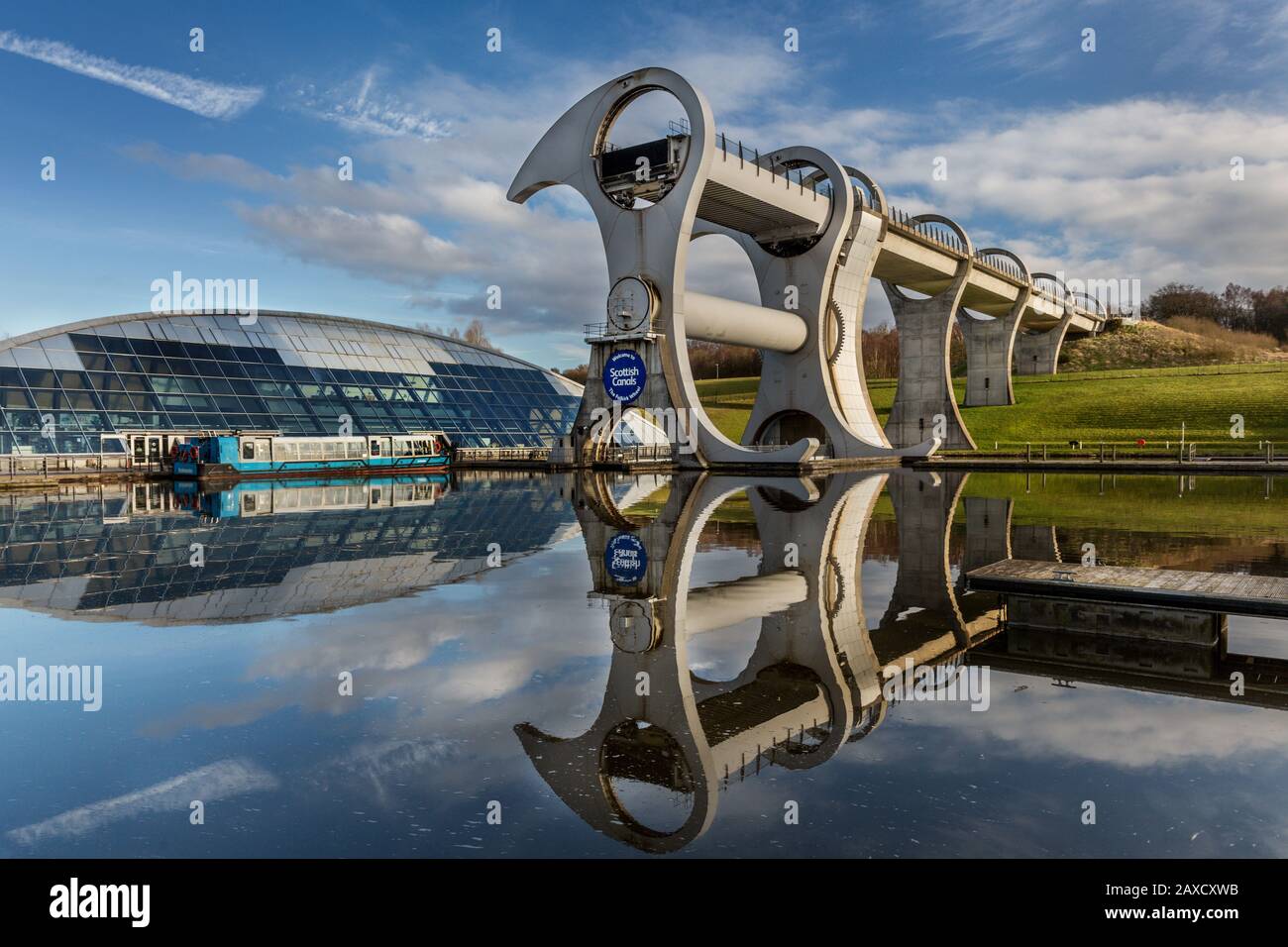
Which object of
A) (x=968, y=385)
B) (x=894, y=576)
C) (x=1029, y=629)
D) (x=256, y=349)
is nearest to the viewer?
(x=1029, y=629)

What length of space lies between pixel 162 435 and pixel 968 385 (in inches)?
2398

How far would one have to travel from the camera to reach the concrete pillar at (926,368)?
6000cm

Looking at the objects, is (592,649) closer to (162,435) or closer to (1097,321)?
(162,435)

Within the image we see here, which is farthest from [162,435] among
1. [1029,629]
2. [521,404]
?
[1029,629]

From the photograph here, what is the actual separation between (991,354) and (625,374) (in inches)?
1857

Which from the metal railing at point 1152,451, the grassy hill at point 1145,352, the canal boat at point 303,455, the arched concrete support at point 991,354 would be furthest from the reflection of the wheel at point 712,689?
the grassy hill at point 1145,352

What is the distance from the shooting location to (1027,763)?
552 centimetres

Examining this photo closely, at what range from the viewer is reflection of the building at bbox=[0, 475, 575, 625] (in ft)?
37.8

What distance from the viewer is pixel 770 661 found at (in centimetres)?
804

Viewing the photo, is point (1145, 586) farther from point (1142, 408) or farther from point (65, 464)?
point (1142, 408)

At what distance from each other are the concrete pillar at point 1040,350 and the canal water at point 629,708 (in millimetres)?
76739

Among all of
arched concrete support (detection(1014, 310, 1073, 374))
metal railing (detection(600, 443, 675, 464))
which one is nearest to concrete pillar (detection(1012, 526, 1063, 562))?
metal railing (detection(600, 443, 675, 464))

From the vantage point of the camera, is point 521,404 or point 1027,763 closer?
point 1027,763
